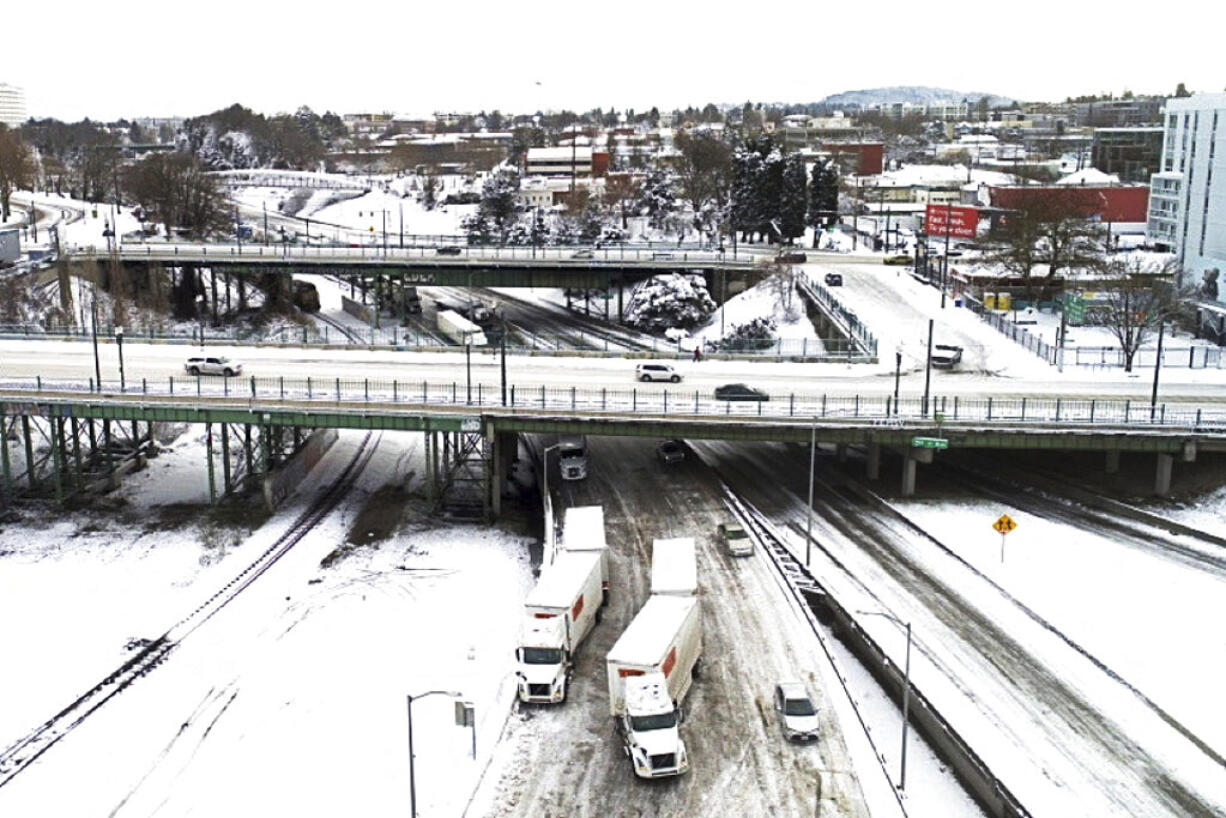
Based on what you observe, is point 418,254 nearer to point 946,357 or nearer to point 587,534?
point 946,357

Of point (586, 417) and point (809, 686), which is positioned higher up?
point (586, 417)

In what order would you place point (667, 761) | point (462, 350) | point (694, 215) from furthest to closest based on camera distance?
point (694, 215)
point (462, 350)
point (667, 761)

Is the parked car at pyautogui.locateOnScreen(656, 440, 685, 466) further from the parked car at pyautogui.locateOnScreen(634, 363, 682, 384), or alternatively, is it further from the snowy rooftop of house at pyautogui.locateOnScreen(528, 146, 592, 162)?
the snowy rooftop of house at pyautogui.locateOnScreen(528, 146, 592, 162)

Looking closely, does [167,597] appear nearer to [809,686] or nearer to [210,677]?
[210,677]

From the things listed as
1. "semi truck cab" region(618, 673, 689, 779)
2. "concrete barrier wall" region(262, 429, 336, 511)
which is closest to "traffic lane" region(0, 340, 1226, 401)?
"concrete barrier wall" region(262, 429, 336, 511)

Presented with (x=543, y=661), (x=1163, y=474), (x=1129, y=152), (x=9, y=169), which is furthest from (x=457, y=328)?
(x=1129, y=152)

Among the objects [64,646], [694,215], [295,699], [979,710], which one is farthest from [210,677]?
[694,215]

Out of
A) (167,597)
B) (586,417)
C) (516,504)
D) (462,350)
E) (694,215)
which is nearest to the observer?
(167,597)
